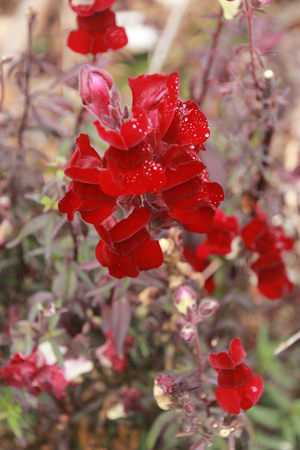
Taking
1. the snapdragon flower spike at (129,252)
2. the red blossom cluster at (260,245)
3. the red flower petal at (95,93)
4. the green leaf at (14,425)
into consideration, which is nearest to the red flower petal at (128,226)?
the snapdragon flower spike at (129,252)

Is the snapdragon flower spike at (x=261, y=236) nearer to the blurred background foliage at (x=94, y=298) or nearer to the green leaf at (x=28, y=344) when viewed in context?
the blurred background foliage at (x=94, y=298)

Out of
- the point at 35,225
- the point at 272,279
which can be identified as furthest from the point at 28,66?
the point at 272,279

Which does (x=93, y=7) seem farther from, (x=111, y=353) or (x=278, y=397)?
(x=278, y=397)

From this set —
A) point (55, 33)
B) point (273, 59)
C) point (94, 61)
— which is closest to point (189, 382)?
point (94, 61)

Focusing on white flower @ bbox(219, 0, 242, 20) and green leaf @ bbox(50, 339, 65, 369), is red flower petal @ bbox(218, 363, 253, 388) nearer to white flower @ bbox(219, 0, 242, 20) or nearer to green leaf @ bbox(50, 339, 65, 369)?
green leaf @ bbox(50, 339, 65, 369)

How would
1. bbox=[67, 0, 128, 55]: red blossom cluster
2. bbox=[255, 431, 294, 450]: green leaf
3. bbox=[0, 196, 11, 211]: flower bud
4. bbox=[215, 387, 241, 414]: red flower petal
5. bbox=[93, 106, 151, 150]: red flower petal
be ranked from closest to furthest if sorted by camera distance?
1. bbox=[93, 106, 151, 150]: red flower petal
2. bbox=[215, 387, 241, 414]: red flower petal
3. bbox=[67, 0, 128, 55]: red blossom cluster
4. bbox=[0, 196, 11, 211]: flower bud
5. bbox=[255, 431, 294, 450]: green leaf

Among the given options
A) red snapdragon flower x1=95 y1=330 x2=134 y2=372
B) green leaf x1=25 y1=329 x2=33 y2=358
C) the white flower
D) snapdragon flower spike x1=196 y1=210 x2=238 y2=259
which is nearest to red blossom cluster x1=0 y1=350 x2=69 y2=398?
green leaf x1=25 y1=329 x2=33 y2=358

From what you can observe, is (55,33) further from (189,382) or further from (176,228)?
(189,382)
